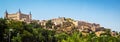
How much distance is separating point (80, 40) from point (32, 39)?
6001 cm

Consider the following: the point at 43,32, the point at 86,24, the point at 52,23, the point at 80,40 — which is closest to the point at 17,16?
the point at 52,23

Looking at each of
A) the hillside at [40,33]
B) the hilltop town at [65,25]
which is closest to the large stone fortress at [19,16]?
the hilltop town at [65,25]

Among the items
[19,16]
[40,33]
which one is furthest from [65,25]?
[40,33]

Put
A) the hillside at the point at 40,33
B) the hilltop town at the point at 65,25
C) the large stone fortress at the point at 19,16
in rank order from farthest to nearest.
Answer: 1. the large stone fortress at the point at 19,16
2. the hilltop town at the point at 65,25
3. the hillside at the point at 40,33

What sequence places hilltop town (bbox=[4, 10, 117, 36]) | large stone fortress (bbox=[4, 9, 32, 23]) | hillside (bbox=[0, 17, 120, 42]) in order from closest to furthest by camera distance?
hillside (bbox=[0, 17, 120, 42]) < hilltop town (bbox=[4, 10, 117, 36]) < large stone fortress (bbox=[4, 9, 32, 23])

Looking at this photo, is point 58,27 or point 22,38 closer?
point 22,38

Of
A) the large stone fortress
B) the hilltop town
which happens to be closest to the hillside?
the hilltop town

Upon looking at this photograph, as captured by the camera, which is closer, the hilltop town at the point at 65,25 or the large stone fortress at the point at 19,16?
the hilltop town at the point at 65,25

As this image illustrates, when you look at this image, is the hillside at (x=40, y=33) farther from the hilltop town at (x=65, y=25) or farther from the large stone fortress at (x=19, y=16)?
the large stone fortress at (x=19, y=16)

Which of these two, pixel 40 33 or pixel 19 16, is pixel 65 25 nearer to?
pixel 19 16

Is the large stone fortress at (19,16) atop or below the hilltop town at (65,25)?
atop

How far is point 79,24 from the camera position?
6471 inches

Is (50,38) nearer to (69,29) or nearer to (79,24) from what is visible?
(69,29)

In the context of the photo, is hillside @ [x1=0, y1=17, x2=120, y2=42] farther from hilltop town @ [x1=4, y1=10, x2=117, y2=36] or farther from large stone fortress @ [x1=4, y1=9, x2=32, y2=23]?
large stone fortress @ [x1=4, y1=9, x2=32, y2=23]
